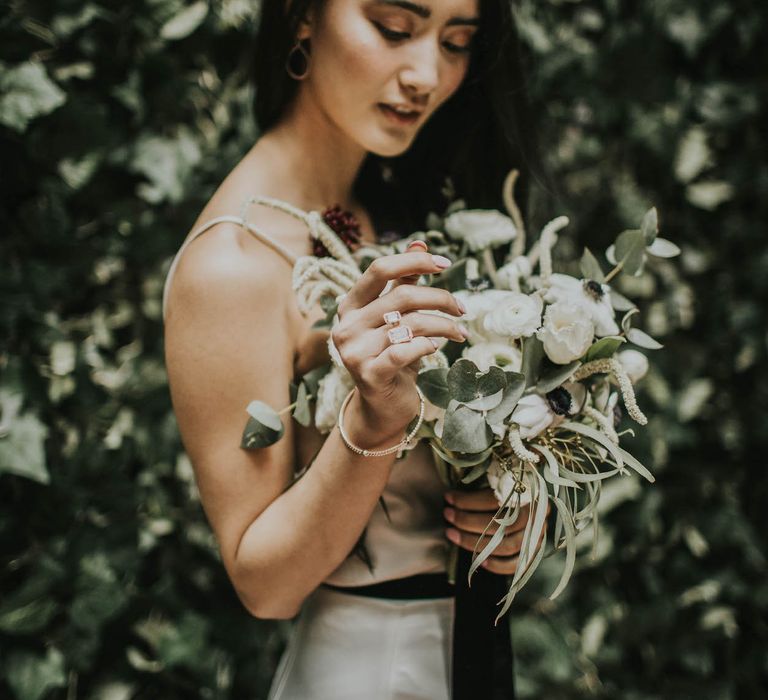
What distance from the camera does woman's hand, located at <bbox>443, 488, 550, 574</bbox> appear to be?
925 millimetres

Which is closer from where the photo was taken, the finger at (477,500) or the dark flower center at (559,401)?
the dark flower center at (559,401)

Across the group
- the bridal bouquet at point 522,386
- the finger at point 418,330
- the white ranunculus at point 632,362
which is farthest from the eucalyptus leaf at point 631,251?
the finger at point 418,330

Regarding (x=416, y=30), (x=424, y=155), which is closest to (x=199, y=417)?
(x=416, y=30)

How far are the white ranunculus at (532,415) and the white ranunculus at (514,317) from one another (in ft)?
0.24

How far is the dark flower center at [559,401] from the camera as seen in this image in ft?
2.58

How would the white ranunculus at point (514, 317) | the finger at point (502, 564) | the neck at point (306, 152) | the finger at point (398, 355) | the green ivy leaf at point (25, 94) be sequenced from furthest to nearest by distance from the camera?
the green ivy leaf at point (25, 94), the neck at point (306, 152), the finger at point (502, 564), the white ranunculus at point (514, 317), the finger at point (398, 355)

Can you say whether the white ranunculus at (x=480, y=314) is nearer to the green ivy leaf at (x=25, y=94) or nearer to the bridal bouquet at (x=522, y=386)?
the bridal bouquet at (x=522, y=386)

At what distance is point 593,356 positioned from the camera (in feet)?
2.64

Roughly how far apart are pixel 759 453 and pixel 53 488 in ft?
5.68

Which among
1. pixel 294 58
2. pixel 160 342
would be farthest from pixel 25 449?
pixel 294 58

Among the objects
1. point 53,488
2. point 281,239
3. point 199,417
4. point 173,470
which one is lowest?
point 173,470

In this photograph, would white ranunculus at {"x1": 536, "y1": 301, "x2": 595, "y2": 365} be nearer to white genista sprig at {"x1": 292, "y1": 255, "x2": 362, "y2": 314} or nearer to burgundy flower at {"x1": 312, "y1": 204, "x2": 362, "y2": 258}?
white genista sprig at {"x1": 292, "y1": 255, "x2": 362, "y2": 314}

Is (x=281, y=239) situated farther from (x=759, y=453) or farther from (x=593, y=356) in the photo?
(x=759, y=453)

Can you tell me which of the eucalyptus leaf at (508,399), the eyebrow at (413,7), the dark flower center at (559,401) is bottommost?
the dark flower center at (559,401)
